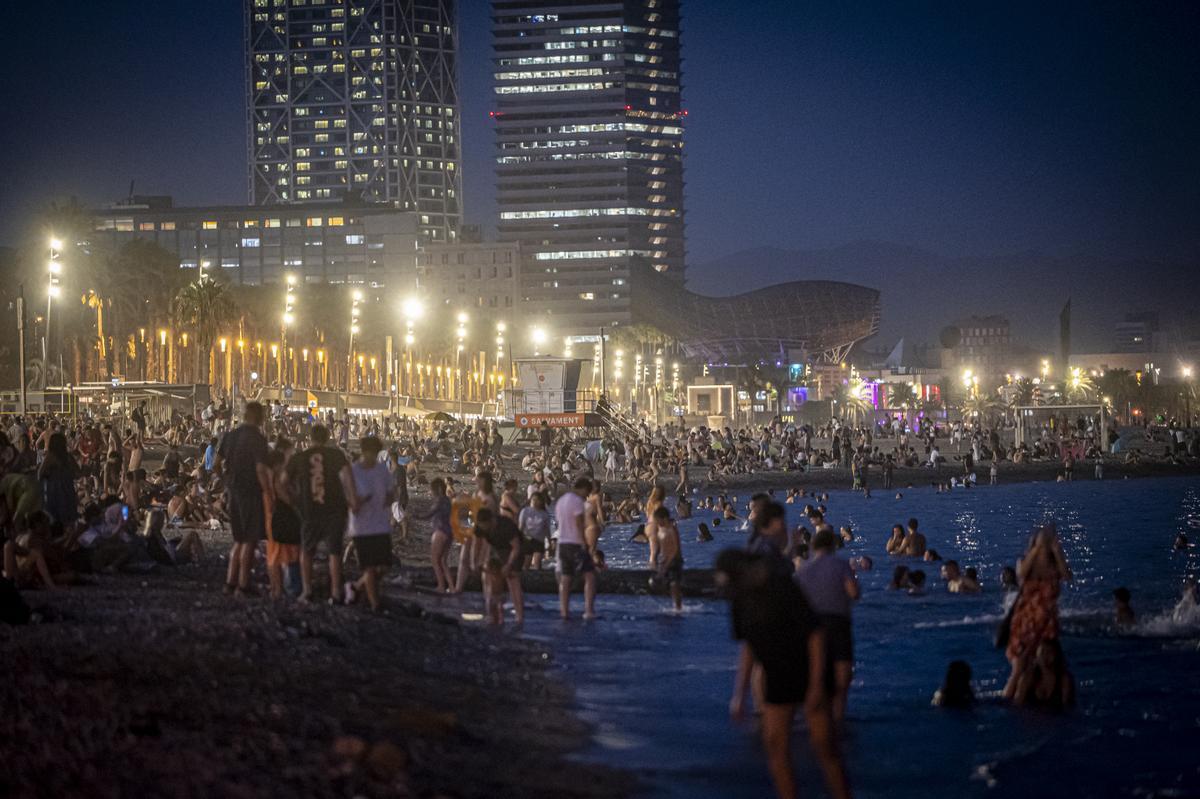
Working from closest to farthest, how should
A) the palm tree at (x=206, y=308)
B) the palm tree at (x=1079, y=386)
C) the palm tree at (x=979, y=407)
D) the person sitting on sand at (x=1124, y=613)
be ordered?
the person sitting on sand at (x=1124, y=613)
the palm tree at (x=206, y=308)
the palm tree at (x=979, y=407)
the palm tree at (x=1079, y=386)

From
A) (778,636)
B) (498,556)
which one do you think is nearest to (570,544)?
(498,556)

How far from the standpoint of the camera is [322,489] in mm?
12656

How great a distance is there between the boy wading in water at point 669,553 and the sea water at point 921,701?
381 mm

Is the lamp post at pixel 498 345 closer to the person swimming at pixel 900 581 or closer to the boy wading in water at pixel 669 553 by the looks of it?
the person swimming at pixel 900 581

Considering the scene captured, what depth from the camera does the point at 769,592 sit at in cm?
671

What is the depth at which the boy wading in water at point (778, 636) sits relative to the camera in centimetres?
671

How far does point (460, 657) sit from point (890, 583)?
1111cm

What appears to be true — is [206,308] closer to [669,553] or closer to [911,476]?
[911,476]

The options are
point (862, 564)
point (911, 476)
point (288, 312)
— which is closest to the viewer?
point (862, 564)

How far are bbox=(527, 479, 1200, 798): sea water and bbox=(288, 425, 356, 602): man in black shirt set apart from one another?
272 centimetres

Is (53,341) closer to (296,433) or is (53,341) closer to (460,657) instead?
(296,433)

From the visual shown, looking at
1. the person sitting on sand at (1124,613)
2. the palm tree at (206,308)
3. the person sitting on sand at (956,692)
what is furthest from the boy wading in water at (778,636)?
the palm tree at (206,308)

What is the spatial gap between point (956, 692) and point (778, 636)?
5.81 m

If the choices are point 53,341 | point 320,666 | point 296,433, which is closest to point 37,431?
point 296,433
